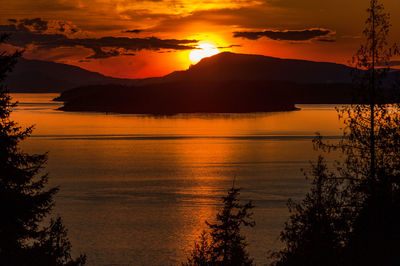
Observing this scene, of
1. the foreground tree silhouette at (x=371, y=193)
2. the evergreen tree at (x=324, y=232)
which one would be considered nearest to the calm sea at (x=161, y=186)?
the evergreen tree at (x=324, y=232)

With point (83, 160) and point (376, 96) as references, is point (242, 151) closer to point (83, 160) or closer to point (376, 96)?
point (83, 160)

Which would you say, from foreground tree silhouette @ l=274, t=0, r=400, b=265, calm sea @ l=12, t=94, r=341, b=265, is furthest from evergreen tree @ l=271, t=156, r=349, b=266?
calm sea @ l=12, t=94, r=341, b=265

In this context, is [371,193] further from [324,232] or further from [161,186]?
[161,186]

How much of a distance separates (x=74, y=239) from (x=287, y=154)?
57.4 m

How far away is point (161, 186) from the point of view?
65000mm

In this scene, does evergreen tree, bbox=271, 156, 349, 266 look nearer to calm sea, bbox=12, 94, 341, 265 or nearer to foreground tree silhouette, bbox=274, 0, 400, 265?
foreground tree silhouette, bbox=274, 0, 400, 265

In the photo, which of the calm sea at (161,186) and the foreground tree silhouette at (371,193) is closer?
the foreground tree silhouette at (371,193)

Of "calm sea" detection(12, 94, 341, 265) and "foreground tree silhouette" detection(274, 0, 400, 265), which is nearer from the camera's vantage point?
"foreground tree silhouette" detection(274, 0, 400, 265)

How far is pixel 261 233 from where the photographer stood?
4216 centimetres

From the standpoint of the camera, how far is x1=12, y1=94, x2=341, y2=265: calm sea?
135 ft

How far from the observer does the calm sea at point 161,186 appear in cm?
4128

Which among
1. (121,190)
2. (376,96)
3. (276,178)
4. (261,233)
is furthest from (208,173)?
(376,96)

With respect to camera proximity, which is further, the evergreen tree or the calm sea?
the calm sea

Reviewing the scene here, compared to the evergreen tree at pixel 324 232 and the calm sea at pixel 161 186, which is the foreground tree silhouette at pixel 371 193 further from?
the calm sea at pixel 161 186
